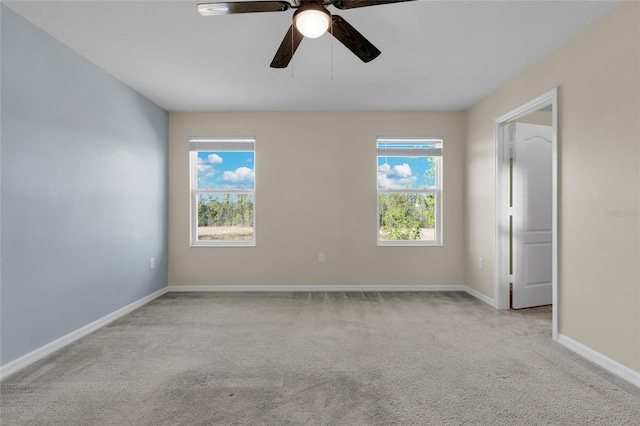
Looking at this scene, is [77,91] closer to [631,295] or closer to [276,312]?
[276,312]

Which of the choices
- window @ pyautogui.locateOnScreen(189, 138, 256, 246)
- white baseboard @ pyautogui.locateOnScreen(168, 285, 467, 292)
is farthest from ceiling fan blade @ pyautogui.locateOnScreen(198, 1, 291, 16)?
white baseboard @ pyautogui.locateOnScreen(168, 285, 467, 292)

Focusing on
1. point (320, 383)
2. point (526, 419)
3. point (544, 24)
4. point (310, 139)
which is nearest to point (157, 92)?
point (310, 139)

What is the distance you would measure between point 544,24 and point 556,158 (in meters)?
1.03

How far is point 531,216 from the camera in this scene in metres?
3.60

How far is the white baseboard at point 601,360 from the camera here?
201 centimetres

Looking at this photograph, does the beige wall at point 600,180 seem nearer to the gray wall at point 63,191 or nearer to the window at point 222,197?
the window at point 222,197

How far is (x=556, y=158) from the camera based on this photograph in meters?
2.64

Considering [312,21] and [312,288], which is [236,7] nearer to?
[312,21]

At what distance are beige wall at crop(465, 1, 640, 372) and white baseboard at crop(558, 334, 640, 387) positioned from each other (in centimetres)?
3

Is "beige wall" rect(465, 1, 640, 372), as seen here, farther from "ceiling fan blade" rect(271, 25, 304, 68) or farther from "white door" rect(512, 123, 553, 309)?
"ceiling fan blade" rect(271, 25, 304, 68)

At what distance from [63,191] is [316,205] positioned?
8.94 feet

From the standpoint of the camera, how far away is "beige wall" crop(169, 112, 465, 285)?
4379mm

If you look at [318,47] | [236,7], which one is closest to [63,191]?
[236,7]

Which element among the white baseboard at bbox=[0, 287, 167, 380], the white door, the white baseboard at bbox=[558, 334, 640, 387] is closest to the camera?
the white baseboard at bbox=[558, 334, 640, 387]
